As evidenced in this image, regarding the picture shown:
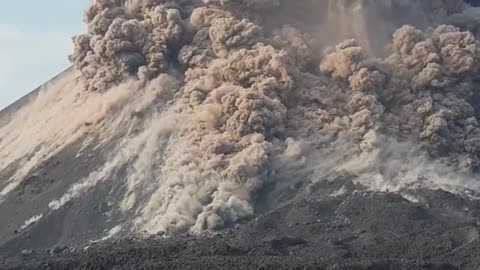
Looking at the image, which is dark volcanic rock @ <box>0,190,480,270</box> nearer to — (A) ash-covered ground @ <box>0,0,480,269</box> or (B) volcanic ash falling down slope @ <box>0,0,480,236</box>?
(A) ash-covered ground @ <box>0,0,480,269</box>

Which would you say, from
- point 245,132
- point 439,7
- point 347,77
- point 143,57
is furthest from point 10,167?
point 439,7

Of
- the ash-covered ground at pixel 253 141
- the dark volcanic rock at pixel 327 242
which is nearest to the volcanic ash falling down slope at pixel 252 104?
the ash-covered ground at pixel 253 141

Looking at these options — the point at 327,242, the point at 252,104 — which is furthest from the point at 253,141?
the point at 327,242

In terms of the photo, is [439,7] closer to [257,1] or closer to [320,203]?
[257,1]

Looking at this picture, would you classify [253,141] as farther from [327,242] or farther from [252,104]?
[327,242]

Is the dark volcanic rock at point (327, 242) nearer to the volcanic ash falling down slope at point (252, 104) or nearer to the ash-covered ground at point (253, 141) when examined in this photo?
the ash-covered ground at point (253, 141)

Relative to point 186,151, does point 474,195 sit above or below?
below
